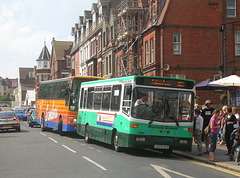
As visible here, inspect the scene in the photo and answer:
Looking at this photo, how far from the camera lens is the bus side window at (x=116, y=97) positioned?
16453 mm

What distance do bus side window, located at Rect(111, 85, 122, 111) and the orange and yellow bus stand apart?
722cm

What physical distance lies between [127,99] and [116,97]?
139 cm

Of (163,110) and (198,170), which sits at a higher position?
(163,110)

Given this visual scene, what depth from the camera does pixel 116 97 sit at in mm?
16812

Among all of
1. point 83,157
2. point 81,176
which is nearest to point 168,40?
point 83,157

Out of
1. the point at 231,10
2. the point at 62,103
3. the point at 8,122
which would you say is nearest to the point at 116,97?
the point at 62,103

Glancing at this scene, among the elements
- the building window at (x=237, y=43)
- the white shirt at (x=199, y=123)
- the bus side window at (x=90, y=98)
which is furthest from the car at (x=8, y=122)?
the building window at (x=237, y=43)

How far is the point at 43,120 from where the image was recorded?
30844mm

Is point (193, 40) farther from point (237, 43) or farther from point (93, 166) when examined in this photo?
point (93, 166)

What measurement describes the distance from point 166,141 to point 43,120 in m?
17.3

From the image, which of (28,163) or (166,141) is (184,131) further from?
(28,163)

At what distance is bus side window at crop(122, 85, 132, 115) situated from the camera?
15269mm

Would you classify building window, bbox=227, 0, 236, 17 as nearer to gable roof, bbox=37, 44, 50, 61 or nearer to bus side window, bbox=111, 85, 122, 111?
bus side window, bbox=111, 85, 122, 111

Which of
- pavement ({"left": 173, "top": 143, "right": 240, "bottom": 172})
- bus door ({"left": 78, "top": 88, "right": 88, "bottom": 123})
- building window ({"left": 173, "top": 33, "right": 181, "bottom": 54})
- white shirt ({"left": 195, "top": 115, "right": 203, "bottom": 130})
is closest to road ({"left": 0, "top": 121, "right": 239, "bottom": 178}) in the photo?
pavement ({"left": 173, "top": 143, "right": 240, "bottom": 172})
